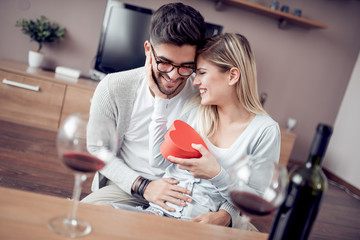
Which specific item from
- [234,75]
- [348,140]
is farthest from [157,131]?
[348,140]

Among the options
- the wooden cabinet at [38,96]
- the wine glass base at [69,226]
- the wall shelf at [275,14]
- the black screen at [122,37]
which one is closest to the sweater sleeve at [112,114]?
the wine glass base at [69,226]

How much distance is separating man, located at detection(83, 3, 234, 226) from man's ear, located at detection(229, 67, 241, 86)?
0.58ft

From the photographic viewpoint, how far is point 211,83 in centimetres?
139

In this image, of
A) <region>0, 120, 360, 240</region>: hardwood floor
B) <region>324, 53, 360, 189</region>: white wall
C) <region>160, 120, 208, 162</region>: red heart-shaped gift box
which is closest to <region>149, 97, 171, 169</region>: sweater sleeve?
<region>160, 120, 208, 162</region>: red heart-shaped gift box

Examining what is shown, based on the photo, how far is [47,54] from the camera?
3.53 metres

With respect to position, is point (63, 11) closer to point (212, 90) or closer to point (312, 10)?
point (212, 90)

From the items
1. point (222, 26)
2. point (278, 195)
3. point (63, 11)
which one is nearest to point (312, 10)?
point (222, 26)

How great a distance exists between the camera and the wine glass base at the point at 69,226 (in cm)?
65

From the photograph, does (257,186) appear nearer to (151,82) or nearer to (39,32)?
(151,82)

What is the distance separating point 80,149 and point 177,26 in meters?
0.84

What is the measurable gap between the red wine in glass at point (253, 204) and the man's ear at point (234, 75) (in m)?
0.78

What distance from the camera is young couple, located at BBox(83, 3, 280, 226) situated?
49.8 inches

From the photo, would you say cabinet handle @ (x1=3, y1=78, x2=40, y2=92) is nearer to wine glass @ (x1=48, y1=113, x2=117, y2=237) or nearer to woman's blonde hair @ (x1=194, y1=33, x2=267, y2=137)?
woman's blonde hair @ (x1=194, y1=33, x2=267, y2=137)

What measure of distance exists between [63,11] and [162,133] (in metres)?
2.70
